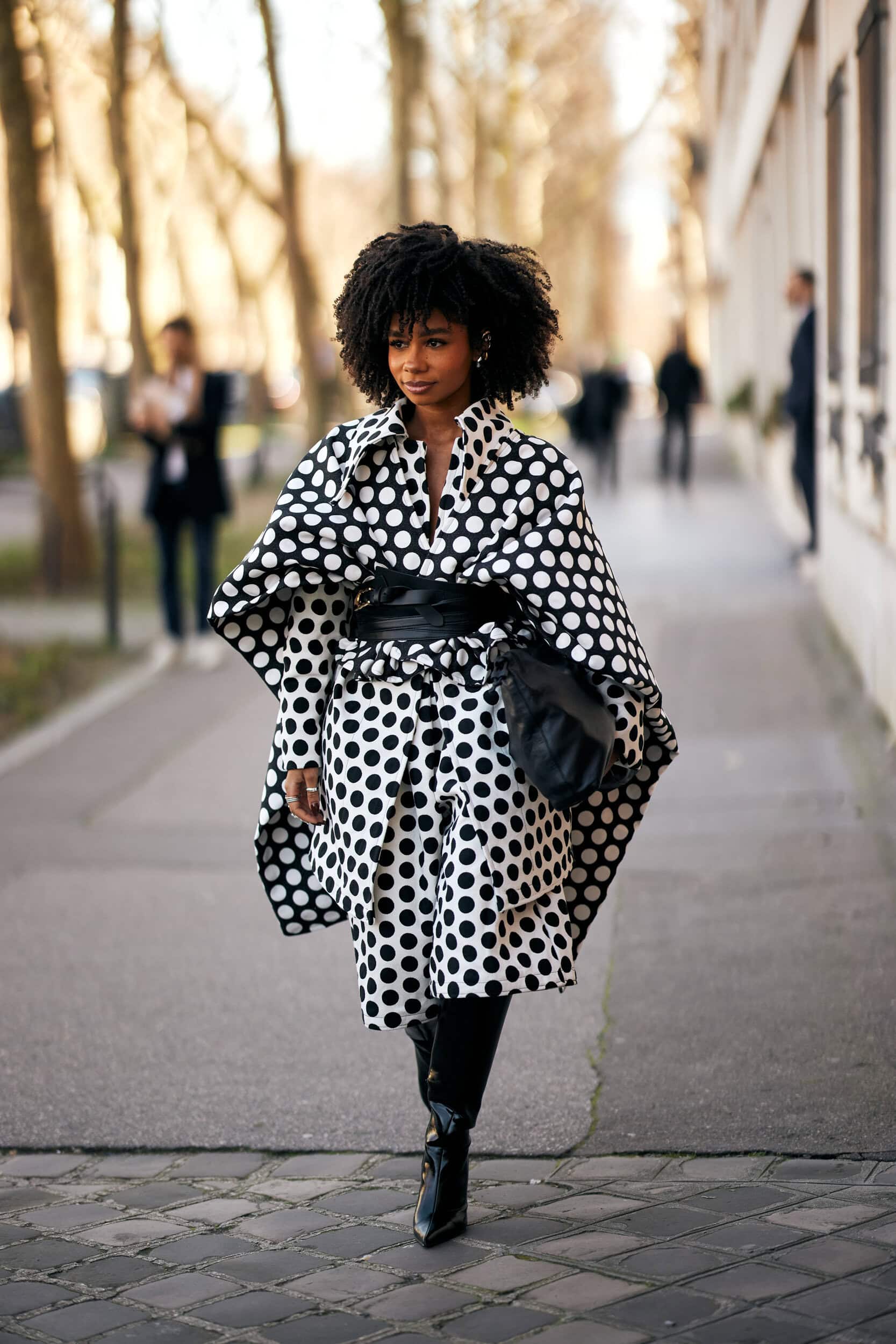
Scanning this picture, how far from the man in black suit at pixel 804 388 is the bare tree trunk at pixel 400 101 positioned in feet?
31.4

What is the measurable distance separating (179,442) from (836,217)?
4.30m

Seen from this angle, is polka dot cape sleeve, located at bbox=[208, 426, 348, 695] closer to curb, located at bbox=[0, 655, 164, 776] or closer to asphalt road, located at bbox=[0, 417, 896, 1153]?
asphalt road, located at bbox=[0, 417, 896, 1153]

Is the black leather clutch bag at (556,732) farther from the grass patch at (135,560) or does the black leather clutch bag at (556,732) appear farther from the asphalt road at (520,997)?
the grass patch at (135,560)

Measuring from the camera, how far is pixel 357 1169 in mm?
4027

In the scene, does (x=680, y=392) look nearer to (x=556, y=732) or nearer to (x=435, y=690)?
(x=435, y=690)

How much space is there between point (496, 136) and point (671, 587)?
97.9 feet

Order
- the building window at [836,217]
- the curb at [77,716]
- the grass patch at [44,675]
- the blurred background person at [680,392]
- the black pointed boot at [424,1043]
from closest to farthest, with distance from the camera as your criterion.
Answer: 1. the black pointed boot at [424,1043]
2. the curb at [77,716]
3. the grass patch at [44,675]
4. the building window at [836,217]
5. the blurred background person at [680,392]

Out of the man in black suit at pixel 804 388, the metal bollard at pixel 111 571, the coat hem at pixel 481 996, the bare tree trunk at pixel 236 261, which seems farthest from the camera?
the bare tree trunk at pixel 236 261

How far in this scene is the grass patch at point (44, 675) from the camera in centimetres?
1034

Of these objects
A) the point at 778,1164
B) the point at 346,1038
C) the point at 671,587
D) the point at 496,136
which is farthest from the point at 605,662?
the point at 496,136

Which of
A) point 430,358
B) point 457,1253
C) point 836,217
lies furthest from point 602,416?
point 457,1253

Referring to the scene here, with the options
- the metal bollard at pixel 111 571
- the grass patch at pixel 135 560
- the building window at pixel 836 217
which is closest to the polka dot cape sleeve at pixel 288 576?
the building window at pixel 836 217

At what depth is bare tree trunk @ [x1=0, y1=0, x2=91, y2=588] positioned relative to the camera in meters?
14.3

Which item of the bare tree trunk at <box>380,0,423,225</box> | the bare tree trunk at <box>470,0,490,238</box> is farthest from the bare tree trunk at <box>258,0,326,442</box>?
the bare tree trunk at <box>470,0,490,238</box>
